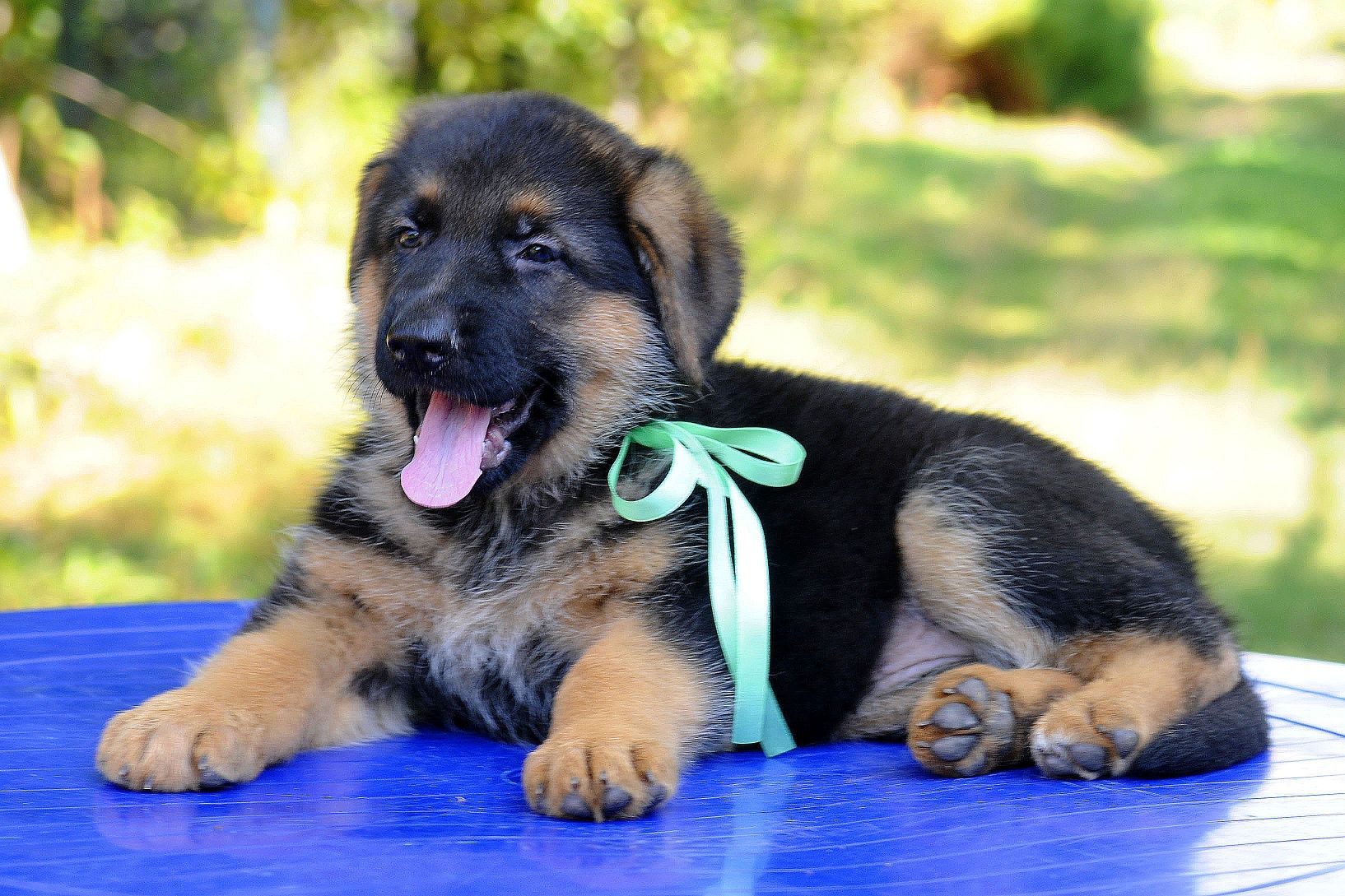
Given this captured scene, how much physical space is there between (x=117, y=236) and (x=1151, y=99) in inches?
891

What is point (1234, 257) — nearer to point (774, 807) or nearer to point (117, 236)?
point (117, 236)

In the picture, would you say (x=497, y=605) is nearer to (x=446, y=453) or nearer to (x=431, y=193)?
(x=446, y=453)

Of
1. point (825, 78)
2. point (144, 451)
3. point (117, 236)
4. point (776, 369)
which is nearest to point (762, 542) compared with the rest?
point (776, 369)

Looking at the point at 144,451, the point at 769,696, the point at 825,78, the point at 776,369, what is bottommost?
the point at 144,451

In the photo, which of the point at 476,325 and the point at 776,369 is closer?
the point at 476,325

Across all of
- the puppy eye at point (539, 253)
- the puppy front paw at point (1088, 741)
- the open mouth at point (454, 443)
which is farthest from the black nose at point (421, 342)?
the puppy front paw at point (1088, 741)

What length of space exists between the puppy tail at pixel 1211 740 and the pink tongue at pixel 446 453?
5.19 ft

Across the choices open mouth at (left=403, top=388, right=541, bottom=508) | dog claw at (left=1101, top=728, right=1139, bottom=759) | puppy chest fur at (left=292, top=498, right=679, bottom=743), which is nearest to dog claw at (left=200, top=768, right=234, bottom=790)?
puppy chest fur at (left=292, top=498, right=679, bottom=743)

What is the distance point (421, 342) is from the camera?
2.92 meters

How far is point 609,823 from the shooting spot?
8.70ft

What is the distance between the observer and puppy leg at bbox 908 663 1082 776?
3.07 m

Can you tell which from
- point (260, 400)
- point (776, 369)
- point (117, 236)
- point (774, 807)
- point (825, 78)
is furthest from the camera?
point (825, 78)

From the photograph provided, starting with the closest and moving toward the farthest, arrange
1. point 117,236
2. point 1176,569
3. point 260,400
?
point 1176,569, point 260,400, point 117,236

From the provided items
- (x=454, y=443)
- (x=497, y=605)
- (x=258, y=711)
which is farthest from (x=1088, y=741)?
(x=258, y=711)
